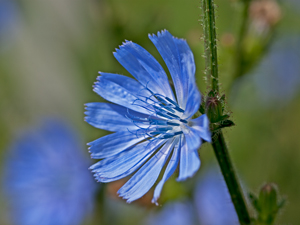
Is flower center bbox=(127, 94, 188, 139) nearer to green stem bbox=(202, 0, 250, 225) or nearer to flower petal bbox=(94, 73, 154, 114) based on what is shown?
flower petal bbox=(94, 73, 154, 114)

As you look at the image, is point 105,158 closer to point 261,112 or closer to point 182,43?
point 182,43

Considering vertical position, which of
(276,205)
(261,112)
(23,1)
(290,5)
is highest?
(23,1)

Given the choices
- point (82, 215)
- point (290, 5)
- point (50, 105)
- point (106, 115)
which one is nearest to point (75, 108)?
point (50, 105)

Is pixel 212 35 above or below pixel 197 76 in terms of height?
below

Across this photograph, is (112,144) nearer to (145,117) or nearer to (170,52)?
(145,117)

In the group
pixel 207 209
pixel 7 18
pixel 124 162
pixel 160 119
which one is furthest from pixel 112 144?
pixel 7 18

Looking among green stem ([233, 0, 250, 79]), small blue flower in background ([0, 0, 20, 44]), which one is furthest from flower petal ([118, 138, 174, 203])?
small blue flower in background ([0, 0, 20, 44])

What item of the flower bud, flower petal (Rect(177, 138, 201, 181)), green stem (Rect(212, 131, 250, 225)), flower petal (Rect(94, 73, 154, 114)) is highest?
flower petal (Rect(94, 73, 154, 114))
